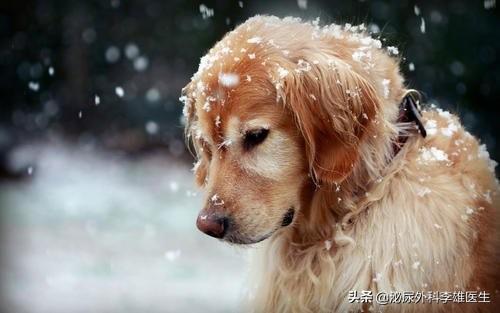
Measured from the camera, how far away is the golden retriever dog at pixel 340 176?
2.51 m

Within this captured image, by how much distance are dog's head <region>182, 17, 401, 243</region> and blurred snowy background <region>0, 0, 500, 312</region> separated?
90.6 inches

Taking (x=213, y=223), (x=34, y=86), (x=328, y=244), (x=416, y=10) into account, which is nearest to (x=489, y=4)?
(x=416, y=10)

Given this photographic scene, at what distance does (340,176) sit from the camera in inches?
100

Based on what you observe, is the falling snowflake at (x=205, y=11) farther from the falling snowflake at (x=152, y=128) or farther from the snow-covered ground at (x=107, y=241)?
the snow-covered ground at (x=107, y=241)

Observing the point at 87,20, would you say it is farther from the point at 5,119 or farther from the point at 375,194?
the point at 375,194

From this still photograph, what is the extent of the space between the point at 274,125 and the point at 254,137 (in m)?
0.09

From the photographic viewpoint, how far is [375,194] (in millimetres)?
2650

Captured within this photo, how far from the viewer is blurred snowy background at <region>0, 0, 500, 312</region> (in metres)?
5.37

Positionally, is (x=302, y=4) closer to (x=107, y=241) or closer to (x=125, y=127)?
(x=107, y=241)

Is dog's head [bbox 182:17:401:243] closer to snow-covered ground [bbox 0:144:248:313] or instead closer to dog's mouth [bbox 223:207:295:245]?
dog's mouth [bbox 223:207:295:245]

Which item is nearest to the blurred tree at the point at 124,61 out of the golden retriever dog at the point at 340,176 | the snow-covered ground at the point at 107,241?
the snow-covered ground at the point at 107,241

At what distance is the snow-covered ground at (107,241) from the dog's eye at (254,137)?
0.87 m

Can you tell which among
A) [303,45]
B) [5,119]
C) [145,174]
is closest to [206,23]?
[145,174]

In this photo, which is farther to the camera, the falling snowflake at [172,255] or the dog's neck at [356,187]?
the falling snowflake at [172,255]
